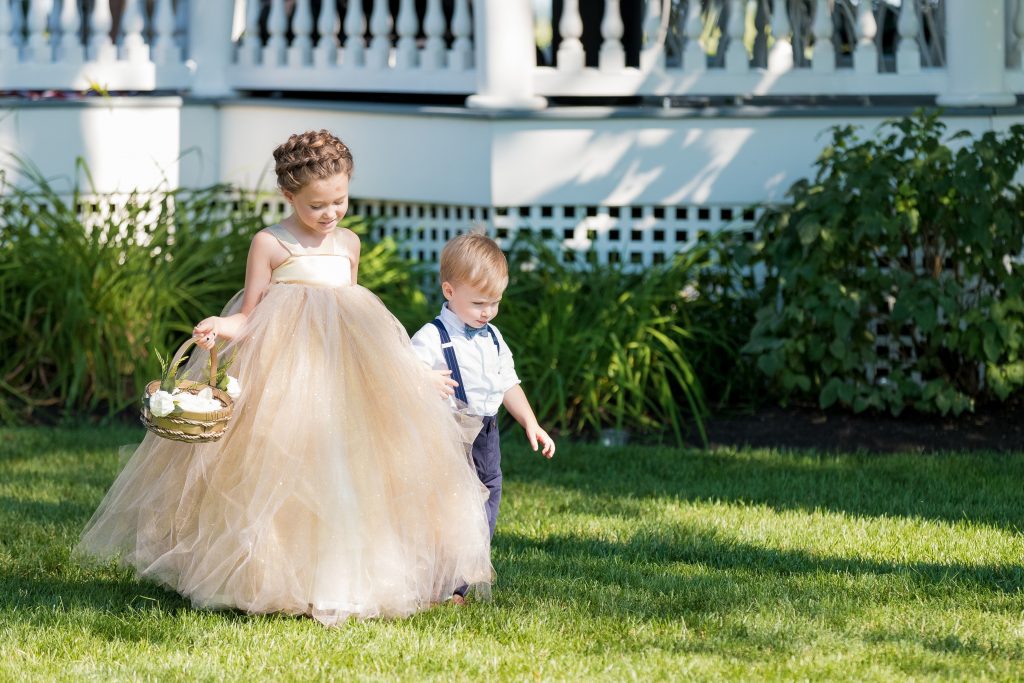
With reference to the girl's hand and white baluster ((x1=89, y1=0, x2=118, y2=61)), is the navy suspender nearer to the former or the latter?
the girl's hand

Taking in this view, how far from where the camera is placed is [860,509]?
5.73m

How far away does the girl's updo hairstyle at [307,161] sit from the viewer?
438 cm

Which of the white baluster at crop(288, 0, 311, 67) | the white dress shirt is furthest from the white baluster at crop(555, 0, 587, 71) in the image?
the white dress shirt

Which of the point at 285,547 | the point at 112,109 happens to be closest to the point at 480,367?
the point at 285,547

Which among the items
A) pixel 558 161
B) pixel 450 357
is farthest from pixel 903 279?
pixel 450 357

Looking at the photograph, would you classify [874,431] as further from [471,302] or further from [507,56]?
[471,302]

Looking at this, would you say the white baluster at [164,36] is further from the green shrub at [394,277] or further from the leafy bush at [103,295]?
the green shrub at [394,277]

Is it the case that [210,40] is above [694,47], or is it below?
above

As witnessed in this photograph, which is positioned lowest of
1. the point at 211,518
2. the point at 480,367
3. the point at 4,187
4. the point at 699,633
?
the point at 699,633

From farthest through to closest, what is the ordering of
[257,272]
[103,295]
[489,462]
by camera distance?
[103,295] → [489,462] → [257,272]

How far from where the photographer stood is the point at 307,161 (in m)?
4.38

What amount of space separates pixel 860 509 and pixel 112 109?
16.4ft

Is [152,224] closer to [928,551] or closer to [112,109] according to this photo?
[112,109]

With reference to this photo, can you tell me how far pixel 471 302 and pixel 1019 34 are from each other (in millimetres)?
4740
